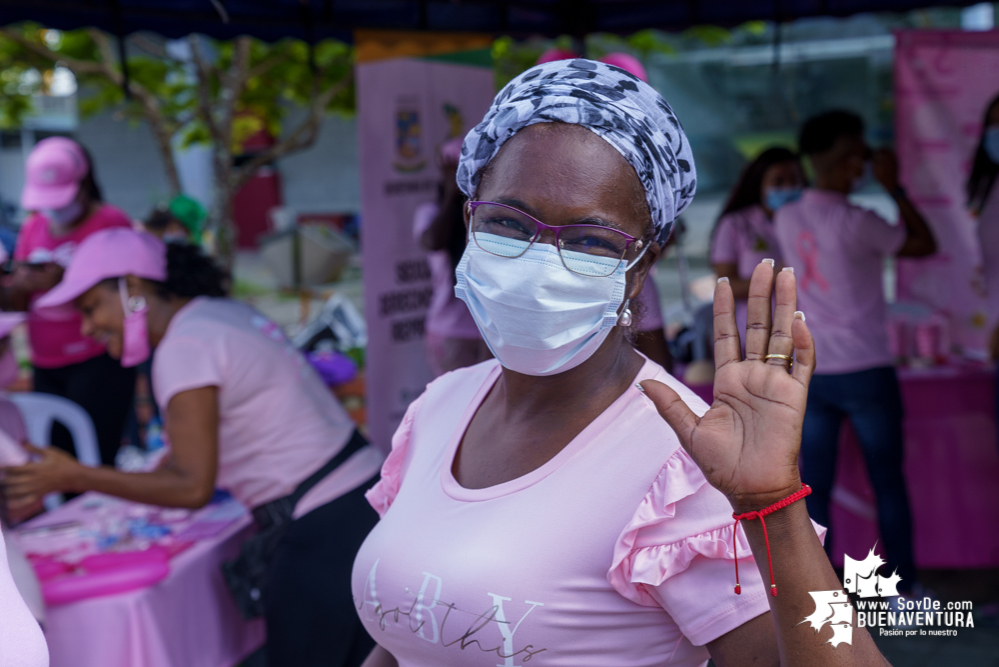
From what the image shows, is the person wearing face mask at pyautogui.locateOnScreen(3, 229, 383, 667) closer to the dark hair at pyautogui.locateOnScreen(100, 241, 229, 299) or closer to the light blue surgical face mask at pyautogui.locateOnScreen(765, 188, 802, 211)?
the dark hair at pyautogui.locateOnScreen(100, 241, 229, 299)

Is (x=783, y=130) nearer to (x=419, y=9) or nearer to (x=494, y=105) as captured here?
(x=419, y=9)

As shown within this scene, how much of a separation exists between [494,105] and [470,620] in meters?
0.81

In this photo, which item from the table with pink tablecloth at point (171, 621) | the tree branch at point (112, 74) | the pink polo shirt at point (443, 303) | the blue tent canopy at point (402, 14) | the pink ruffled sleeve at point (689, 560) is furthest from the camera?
the tree branch at point (112, 74)

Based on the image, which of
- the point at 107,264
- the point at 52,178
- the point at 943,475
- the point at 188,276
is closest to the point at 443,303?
the point at 188,276

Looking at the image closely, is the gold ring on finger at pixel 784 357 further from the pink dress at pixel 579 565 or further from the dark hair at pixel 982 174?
the dark hair at pixel 982 174

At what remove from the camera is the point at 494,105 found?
4.73ft

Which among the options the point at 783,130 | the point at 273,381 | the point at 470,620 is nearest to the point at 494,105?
the point at 470,620

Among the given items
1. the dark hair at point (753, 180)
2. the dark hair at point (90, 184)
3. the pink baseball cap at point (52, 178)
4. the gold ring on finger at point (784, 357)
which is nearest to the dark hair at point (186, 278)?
the pink baseball cap at point (52, 178)

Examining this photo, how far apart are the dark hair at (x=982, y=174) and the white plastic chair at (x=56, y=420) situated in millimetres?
4439

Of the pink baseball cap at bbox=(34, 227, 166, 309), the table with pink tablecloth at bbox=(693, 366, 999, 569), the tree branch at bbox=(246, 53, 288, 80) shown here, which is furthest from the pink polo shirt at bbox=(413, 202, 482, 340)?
the tree branch at bbox=(246, 53, 288, 80)

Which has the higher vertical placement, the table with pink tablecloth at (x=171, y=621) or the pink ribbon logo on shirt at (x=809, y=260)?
the pink ribbon logo on shirt at (x=809, y=260)

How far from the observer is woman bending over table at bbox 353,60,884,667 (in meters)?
1.09

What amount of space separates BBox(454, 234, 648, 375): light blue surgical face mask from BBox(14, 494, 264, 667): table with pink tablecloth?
1.61m

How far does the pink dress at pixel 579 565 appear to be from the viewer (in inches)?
45.5
